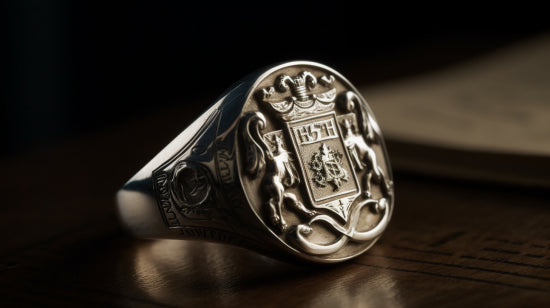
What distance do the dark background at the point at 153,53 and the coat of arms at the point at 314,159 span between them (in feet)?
3.94

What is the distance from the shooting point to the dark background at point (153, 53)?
243 cm

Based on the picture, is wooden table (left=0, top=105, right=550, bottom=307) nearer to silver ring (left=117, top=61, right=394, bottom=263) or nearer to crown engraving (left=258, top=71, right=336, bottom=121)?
silver ring (left=117, top=61, right=394, bottom=263)

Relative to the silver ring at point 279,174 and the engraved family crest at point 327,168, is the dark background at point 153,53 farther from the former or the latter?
the engraved family crest at point 327,168

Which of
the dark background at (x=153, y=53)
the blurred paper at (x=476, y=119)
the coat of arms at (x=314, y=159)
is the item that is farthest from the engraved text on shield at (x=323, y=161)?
the dark background at (x=153, y=53)

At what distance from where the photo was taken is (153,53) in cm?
266

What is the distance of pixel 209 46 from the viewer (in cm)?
285

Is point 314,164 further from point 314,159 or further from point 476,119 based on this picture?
point 476,119

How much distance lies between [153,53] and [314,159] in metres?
1.82

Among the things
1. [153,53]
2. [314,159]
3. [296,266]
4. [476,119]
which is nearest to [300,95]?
[314,159]

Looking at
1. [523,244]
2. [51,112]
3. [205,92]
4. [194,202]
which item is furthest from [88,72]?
[523,244]

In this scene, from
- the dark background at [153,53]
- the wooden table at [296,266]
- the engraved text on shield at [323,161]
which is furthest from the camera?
the dark background at [153,53]

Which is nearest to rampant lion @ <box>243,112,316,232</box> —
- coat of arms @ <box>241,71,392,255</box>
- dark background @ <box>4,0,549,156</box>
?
coat of arms @ <box>241,71,392,255</box>

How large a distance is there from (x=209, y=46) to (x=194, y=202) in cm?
196

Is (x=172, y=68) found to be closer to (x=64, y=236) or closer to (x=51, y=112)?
(x=51, y=112)
